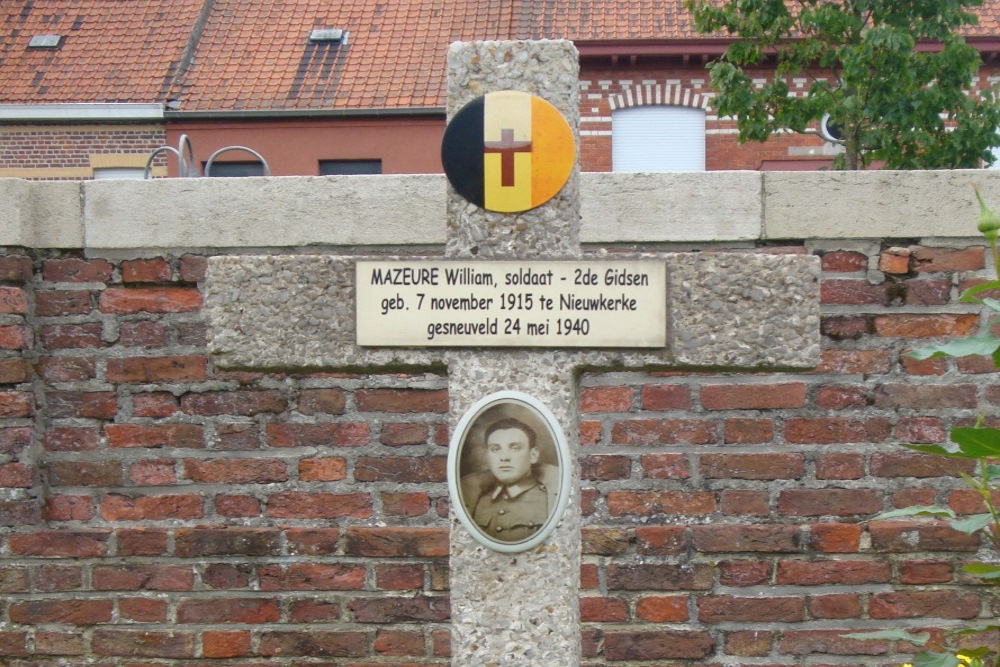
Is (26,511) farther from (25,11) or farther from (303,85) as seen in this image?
(25,11)

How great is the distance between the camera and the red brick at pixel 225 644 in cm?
309

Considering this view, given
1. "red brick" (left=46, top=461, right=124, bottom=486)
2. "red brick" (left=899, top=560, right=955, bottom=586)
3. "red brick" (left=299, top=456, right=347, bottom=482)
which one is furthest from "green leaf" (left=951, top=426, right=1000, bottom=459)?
"red brick" (left=46, top=461, right=124, bottom=486)

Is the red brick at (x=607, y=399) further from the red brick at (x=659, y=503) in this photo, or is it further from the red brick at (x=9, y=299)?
the red brick at (x=9, y=299)

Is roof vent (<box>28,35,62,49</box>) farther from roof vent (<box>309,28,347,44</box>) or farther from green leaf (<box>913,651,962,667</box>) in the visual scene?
green leaf (<box>913,651,962,667</box>)

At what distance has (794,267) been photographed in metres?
1.90

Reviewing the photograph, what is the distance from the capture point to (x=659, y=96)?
17.7 m

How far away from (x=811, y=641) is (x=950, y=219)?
125 centimetres

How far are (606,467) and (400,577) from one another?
67 centimetres

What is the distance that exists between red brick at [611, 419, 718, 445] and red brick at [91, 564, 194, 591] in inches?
51.4

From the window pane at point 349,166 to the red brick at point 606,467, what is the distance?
15.1 m

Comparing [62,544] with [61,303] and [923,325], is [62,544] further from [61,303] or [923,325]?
[923,325]

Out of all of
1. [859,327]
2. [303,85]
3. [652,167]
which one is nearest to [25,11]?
[303,85]

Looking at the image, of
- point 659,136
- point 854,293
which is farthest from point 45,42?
point 854,293

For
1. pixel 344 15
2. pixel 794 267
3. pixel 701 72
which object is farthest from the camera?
pixel 344 15
